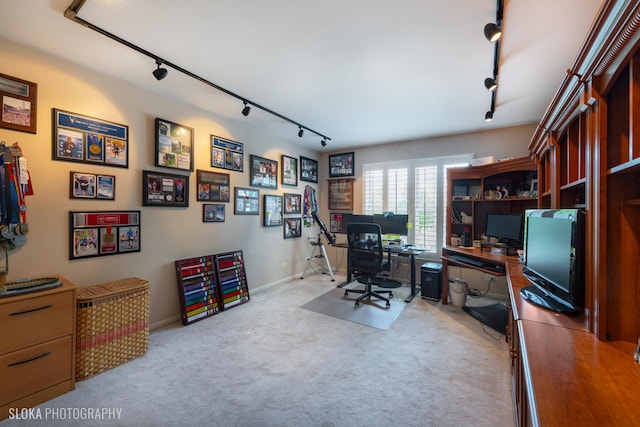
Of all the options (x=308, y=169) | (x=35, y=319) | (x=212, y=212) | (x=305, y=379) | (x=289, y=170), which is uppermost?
(x=308, y=169)

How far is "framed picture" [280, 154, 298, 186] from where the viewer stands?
15.6 ft

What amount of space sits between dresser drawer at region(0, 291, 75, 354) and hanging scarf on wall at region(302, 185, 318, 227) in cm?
372

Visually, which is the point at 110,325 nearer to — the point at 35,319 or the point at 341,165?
the point at 35,319

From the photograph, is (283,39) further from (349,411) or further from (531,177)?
(531,177)

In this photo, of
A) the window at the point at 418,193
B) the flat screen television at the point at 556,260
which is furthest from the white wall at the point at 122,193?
the flat screen television at the point at 556,260

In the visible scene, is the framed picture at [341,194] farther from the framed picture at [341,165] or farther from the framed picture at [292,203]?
the framed picture at [292,203]

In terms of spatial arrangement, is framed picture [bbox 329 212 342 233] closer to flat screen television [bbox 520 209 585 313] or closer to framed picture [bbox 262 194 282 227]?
framed picture [bbox 262 194 282 227]

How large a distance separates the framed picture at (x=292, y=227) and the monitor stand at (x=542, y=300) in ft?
11.7

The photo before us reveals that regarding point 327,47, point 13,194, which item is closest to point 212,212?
point 13,194

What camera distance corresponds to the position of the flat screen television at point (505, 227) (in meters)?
3.43

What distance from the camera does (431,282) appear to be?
3.91 metres

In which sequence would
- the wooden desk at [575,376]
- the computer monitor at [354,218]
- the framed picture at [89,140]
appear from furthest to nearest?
1. the computer monitor at [354,218]
2. the framed picture at [89,140]
3. the wooden desk at [575,376]

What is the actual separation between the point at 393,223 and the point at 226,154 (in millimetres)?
2869

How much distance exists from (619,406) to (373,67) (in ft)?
8.32
